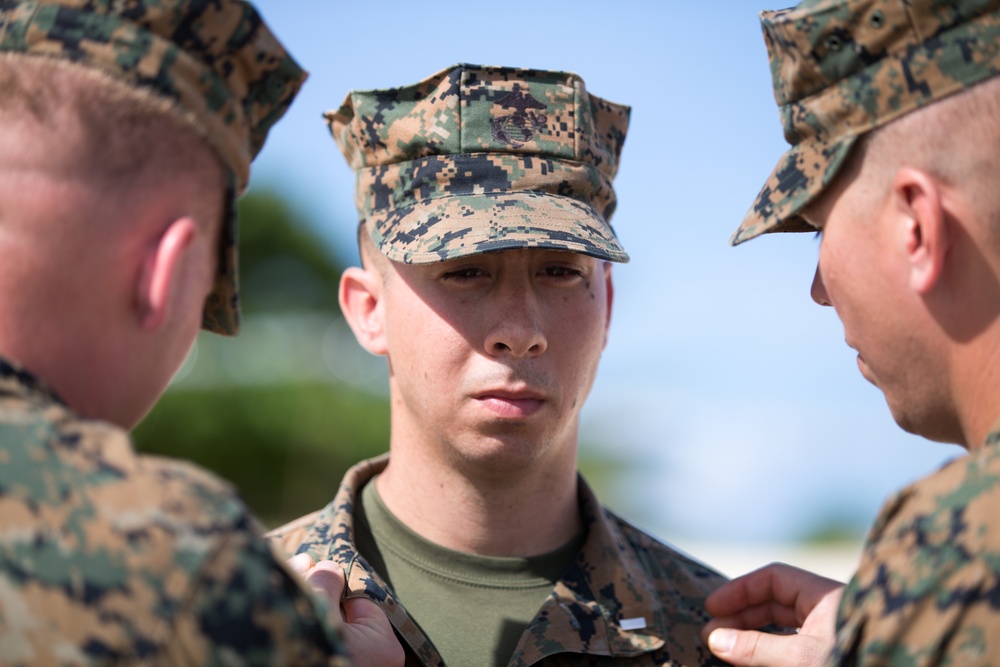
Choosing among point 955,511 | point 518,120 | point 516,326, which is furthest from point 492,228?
point 955,511

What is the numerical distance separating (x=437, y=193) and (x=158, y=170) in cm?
178

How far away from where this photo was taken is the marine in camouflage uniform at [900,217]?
2086 millimetres

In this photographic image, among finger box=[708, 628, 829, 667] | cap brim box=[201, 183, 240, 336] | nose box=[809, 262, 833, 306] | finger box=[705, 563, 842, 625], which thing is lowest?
finger box=[708, 628, 829, 667]

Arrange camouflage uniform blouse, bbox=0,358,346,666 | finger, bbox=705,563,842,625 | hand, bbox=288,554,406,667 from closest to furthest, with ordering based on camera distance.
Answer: camouflage uniform blouse, bbox=0,358,346,666
hand, bbox=288,554,406,667
finger, bbox=705,563,842,625

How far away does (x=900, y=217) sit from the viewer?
2.46 metres

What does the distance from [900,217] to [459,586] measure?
213cm

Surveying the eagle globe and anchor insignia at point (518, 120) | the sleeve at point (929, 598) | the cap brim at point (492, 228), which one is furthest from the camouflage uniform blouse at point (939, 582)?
the eagle globe and anchor insignia at point (518, 120)

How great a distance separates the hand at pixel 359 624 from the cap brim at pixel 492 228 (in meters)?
1.09

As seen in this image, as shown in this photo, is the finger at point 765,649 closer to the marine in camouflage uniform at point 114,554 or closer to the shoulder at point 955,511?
the shoulder at point 955,511

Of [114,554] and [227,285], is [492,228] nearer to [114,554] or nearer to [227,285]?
[227,285]

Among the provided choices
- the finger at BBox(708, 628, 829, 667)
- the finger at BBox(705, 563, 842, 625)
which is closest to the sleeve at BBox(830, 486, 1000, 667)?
the finger at BBox(708, 628, 829, 667)

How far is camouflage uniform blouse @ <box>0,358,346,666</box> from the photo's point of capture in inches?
73.9

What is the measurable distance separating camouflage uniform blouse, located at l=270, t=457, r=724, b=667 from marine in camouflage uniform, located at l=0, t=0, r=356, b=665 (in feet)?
5.23

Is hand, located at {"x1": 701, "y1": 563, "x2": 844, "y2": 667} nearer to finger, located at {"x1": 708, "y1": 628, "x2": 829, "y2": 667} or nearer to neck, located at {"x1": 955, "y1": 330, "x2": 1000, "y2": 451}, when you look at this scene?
finger, located at {"x1": 708, "y1": 628, "x2": 829, "y2": 667}
